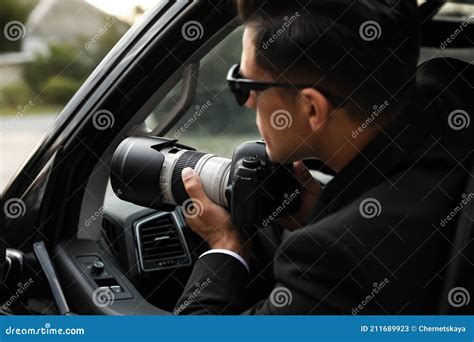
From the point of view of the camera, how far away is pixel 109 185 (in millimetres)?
2252

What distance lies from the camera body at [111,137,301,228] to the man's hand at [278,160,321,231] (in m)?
0.03

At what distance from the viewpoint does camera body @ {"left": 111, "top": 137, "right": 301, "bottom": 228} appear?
1888 millimetres

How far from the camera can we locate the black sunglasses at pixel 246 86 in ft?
5.52

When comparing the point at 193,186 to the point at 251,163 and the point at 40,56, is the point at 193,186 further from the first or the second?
the point at 40,56

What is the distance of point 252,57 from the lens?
1739mm

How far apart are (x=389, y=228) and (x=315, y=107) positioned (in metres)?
0.31

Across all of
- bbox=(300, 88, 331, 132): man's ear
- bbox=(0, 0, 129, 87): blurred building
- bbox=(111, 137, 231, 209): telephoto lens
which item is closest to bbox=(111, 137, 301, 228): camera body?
bbox=(111, 137, 231, 209): telephoto lens

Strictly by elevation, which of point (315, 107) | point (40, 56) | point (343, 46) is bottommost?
point (40, 56)

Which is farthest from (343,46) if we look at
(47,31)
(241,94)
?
(47,31)

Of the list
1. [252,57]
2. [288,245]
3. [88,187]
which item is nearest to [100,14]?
[88,187]

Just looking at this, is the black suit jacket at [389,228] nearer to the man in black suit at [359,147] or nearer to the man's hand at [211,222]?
the man in black suit at [359,147]

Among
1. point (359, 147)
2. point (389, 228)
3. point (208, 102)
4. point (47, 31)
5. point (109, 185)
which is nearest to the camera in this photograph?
point (389, 228)

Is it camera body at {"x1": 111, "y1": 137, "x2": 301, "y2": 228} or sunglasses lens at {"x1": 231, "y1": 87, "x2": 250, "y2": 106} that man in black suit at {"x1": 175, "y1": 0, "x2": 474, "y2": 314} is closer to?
sunglasses lens at {"x1": 231, "y1": 87, "x2": 250, "y2": 106}

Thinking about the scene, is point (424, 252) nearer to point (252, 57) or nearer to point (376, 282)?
point (376, 282)
